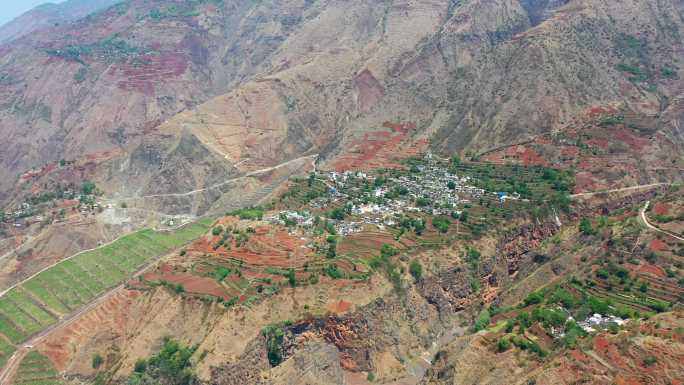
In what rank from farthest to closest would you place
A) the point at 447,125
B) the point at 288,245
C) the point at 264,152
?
the point at 264,152 → the point at 447,125 → the point at 288,245

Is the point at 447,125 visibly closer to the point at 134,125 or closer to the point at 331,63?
the point at 331,63

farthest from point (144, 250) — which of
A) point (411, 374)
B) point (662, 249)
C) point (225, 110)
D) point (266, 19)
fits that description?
point (266, 19)

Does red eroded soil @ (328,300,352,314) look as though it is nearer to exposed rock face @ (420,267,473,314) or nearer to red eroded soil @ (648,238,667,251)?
exposed rock face @ (420,267,473,314)

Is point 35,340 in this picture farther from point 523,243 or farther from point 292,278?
point 523,243

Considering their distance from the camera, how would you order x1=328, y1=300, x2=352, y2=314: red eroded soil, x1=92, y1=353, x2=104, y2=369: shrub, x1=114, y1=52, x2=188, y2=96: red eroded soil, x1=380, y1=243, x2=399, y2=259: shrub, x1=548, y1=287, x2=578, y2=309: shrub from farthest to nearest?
x1=114, y1=52, x2=188, y2=96: red eroded soil → x1=380, y1=243, x2=399, y2=259: shrub → x1=92, y1=353, x2=104, y2=369: shrub → x1=328, y1=300, x2=352, y2=314: red eroded soil → x1=548, y1=287, x2=578, y2=309: shrub

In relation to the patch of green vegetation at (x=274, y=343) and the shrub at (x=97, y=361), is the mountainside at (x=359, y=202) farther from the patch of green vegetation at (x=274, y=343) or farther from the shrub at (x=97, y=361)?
the shrub at (x=97, y=361)

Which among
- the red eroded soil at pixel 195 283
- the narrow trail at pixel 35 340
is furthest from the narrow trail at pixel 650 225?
the narrow trail at pixel 35 340

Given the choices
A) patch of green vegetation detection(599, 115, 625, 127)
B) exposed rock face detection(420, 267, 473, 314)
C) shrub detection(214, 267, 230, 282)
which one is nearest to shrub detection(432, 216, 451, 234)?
exposed rock face detection(420, 267, 473, 314)
